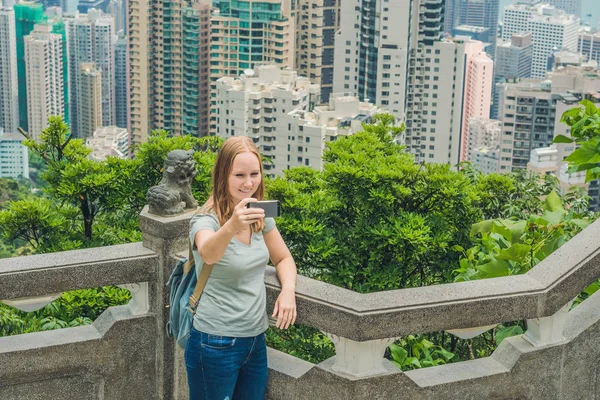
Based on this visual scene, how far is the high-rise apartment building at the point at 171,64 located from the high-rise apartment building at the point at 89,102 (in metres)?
16.2

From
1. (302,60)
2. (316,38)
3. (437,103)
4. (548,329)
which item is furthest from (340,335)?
(302,60)

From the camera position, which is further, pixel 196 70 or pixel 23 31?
pixel 23 31

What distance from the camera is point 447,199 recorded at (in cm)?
970

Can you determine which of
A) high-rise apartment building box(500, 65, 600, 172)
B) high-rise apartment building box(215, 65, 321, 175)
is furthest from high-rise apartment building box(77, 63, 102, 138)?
high-rise apartment building box(215, 65, 321, 175)

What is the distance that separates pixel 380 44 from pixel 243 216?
213 feet

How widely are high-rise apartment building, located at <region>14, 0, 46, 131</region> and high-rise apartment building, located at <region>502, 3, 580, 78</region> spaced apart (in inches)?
2190

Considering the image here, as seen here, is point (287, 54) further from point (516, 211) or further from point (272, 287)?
point (272, 287)

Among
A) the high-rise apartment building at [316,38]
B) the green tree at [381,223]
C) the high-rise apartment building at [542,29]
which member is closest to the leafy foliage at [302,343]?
the green tree at [381,223]

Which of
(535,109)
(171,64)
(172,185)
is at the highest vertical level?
(172,185)

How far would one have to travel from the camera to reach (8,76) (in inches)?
3452

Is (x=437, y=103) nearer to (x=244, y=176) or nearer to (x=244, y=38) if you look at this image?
(x=244, y=38)

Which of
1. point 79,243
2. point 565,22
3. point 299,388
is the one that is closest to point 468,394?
point 299,388

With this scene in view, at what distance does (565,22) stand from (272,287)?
417 feet

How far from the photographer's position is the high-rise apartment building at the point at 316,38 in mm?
77000
